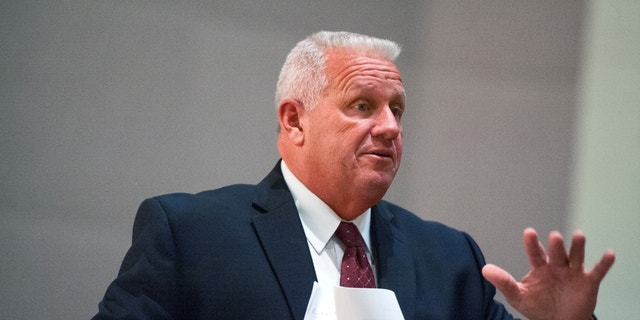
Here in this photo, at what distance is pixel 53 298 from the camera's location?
2.77 metres

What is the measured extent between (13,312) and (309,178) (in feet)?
3.64

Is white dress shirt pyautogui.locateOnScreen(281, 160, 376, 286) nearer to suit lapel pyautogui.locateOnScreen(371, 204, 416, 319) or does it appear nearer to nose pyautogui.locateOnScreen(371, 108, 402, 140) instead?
→ suit lapel pyautogui.locateOnScreen(371, 204, 416, 319)

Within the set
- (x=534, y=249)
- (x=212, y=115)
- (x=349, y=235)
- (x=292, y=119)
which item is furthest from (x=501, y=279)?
(x=212, y=115)

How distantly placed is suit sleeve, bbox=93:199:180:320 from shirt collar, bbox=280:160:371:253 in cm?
38

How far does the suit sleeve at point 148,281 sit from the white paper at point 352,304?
33 cm

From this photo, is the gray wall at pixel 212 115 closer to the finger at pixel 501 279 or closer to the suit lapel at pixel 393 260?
the suit lapel at pixel 393 260

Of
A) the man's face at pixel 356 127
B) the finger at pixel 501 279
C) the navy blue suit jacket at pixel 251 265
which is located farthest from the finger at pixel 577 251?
the man's face at pixel 356 127

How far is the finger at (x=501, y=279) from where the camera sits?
1934mm

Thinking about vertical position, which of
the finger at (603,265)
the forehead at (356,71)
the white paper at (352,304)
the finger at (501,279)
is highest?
the forehead at (356,71)

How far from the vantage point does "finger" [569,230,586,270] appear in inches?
→ 72.8

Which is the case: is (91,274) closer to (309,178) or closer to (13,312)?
(13,312)

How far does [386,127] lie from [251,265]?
500 millimetres

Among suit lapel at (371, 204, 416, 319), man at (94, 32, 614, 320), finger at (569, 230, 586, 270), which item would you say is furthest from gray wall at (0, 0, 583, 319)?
finger at (569, 230, 586, 270)

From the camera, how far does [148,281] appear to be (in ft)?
6.47
